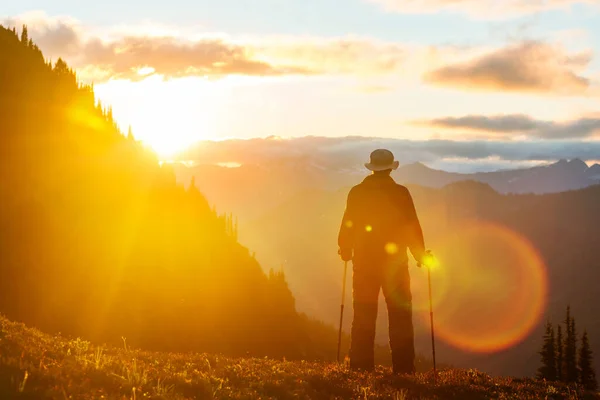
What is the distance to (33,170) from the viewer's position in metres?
126

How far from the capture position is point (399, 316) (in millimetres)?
14648

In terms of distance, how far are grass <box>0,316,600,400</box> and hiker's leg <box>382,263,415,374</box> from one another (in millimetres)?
544

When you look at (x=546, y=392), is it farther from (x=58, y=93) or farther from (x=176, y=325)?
(x=58, y=93)

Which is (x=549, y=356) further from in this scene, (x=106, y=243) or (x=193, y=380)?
(x=106, y=243)

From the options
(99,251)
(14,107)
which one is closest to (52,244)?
(99,251)

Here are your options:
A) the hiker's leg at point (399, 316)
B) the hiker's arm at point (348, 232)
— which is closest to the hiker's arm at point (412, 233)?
the hiker's leg at point (399, 316)

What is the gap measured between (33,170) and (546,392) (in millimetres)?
128975

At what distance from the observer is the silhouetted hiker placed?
48.0 ft

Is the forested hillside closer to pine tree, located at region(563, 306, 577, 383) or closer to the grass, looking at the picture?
pine tree, located at region(563, 306, 577, 383)

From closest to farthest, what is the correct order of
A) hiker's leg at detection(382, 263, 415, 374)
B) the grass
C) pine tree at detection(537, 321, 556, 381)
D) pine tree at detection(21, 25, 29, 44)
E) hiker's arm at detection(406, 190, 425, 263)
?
the grass
hiker's leg at detection(382, 263, 415, 374)
hiker's arm at detection(406, 190, 425, 263)
pine tree at detection(537, 321, 556, 381)
pine tree at detection(21, 25, 29, 44)

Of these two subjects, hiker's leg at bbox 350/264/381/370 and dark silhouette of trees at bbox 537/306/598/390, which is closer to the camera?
hiker's leg at bbox 350/264/381/370

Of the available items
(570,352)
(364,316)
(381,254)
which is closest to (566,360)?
(570,352)

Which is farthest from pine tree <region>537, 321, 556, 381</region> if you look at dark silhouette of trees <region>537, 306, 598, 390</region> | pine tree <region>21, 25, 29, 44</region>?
pine tree <region>21, 25, 29, 44</region>

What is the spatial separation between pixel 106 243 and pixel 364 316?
12538 cm
